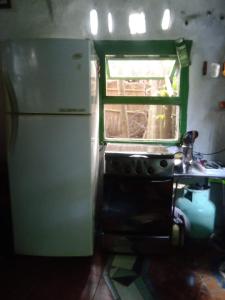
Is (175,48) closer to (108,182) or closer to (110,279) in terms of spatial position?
(108,182)

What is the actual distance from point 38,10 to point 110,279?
8.08ft

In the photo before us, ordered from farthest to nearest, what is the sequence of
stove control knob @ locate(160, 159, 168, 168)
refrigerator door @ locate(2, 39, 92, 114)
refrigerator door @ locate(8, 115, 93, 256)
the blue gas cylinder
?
1. the blue gas cylinder
2. stove control knob @ locate(160, 159, 168, 168)
3. refrigerator door @ locate(8, 115, 93, 256)
4. refrigerator door @ locate(2, 39, 92, 114)

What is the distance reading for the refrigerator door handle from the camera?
6.28 ft

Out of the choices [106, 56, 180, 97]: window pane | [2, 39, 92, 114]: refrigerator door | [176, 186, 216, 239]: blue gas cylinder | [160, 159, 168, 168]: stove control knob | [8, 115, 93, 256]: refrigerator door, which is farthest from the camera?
[106, 56, 180, 97]: window pane

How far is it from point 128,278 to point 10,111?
1535 millimetres

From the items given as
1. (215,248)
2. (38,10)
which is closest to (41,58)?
(38,10)

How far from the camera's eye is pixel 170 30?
248 cm

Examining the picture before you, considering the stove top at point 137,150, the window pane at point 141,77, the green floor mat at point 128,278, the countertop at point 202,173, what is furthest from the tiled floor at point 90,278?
the window pane at point 141,77

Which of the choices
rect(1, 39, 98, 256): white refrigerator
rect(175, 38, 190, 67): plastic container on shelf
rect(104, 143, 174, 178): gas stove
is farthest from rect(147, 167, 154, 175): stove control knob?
rect(175, 38, 190, 67): plastic container on shelf

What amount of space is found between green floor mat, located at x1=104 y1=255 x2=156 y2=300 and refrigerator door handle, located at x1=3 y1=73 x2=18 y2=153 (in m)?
1.25

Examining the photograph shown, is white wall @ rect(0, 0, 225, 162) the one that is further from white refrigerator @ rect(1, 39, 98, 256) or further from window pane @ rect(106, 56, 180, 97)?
white refrigerator @ rect(1, 39, 98, 256)

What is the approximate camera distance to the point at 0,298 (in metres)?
1.87

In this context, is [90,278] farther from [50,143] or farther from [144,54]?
[144,54]

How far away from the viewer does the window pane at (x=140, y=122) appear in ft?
9.14
